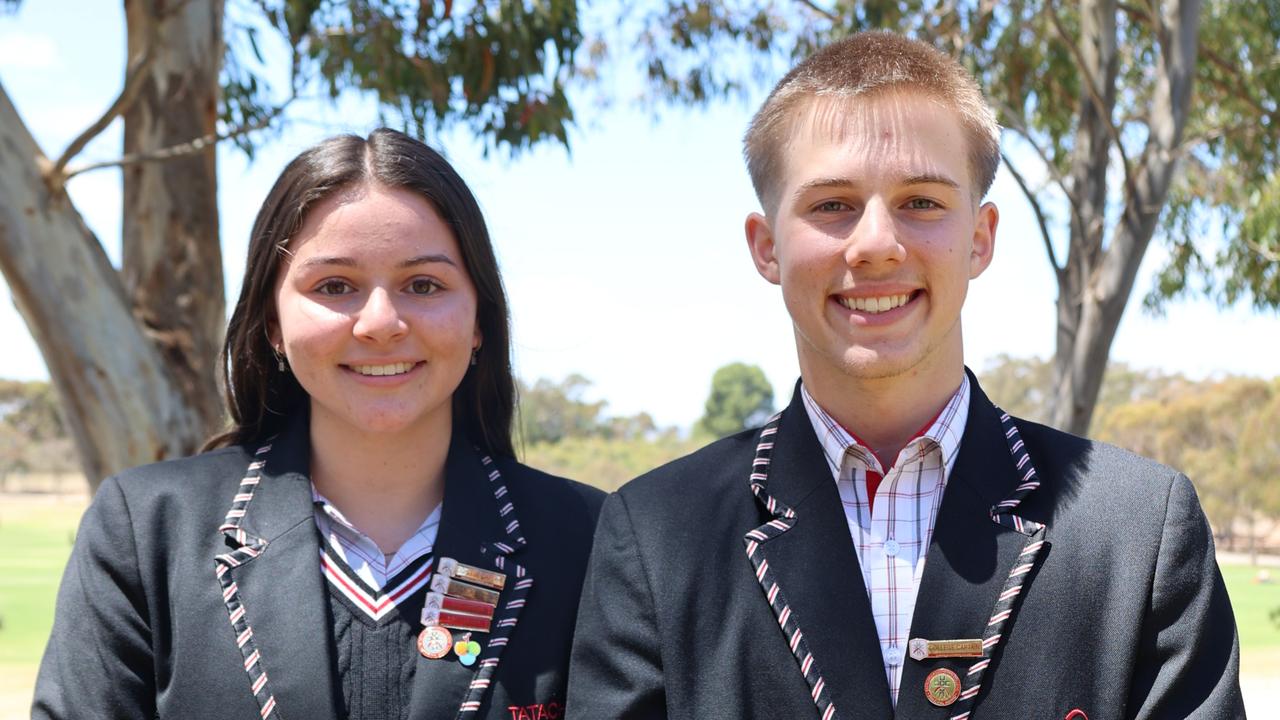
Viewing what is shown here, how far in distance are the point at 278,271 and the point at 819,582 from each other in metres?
1.28

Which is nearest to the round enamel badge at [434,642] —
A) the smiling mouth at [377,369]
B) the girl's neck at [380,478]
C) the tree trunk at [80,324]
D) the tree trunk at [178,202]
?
the girl's neck at [380,478]

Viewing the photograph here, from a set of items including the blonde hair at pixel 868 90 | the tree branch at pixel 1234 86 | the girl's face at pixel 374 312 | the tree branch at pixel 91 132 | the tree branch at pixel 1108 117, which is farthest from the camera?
the tree branch at pixel 1234 86

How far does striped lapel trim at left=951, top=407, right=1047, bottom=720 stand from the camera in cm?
206

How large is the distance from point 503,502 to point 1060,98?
9.22 metres

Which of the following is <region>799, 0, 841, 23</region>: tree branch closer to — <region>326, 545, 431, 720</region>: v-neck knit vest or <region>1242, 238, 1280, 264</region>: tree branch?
<region>1242, 238, 1280, 264</region>: tree branch

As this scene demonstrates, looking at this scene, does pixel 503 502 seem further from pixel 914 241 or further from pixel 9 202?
pixel 9 202

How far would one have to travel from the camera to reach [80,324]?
5.57 metres

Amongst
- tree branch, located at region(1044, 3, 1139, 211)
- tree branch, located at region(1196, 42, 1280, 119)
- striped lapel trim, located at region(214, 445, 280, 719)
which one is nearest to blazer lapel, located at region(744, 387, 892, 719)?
striped lapel trim, located at region(214, 445, 280, 719)

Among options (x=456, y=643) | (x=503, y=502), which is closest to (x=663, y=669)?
(x=456, y=643)

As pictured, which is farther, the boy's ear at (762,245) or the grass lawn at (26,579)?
the grass lawn at (26,579)

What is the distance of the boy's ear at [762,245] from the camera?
2407mm

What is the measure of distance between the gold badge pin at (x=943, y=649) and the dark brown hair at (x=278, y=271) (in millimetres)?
1171

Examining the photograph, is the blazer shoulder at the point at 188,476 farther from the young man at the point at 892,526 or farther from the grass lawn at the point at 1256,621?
the grass lawn at the point at 1256,621

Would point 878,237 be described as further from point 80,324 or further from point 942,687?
point 80,324
